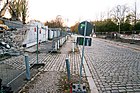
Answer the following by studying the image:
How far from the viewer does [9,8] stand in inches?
1544

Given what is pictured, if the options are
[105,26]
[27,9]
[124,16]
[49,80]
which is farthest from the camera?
[105,26]

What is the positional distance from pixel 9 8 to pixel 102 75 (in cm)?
3474

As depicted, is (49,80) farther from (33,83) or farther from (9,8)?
(9,8)

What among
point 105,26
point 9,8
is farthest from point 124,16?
point 9,8

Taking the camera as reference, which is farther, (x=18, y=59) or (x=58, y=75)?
(x=18, y=59)

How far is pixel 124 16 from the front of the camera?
205 feet

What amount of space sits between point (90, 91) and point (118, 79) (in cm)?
216

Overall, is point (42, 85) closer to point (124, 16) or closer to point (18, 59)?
point (18, 59)

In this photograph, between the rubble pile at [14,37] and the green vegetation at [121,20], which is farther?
the green vegetation at [121,20]

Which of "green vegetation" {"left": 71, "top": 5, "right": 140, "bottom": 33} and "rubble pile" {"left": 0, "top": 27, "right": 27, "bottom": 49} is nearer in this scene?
"rubble pile" {"left": 0, "top": 27, "right": 27, "bottom": 49}

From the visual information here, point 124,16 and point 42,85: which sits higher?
point 124,16

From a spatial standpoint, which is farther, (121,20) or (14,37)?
(121,20)

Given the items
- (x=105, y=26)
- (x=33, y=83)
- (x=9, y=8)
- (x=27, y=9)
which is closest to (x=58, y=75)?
(x=33, y=83)

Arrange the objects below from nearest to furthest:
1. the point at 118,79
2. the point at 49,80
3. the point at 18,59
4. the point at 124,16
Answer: the point at 49,80
the point at 118,79
the point at 18,59
the point at 124,16
